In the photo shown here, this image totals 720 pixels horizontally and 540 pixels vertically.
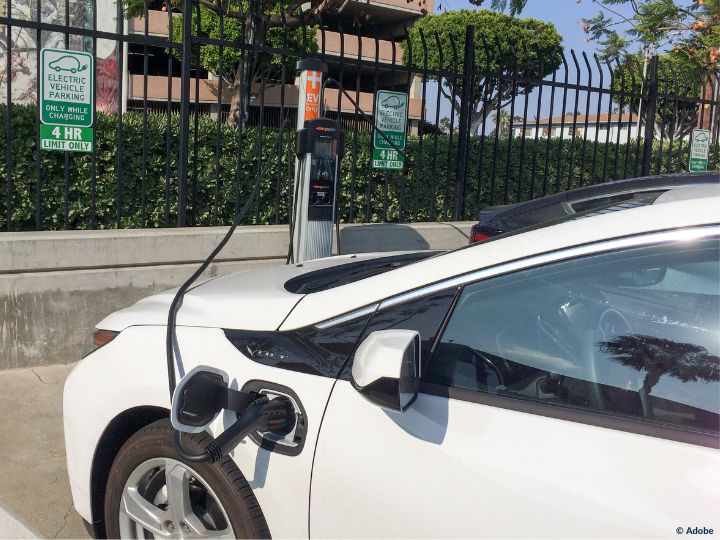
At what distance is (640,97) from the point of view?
822cm

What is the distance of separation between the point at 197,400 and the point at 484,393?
851mm

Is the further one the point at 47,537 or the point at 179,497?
the point at 47,537

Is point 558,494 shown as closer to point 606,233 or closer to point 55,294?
point 606,233

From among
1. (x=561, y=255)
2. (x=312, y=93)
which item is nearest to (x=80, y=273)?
(x=312, y=93)

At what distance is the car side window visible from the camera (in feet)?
6.04

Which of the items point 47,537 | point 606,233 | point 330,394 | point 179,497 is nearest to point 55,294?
point 47,537

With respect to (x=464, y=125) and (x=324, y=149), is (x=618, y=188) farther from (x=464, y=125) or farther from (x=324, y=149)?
(x=464, y=125)

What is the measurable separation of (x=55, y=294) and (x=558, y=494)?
170 inches

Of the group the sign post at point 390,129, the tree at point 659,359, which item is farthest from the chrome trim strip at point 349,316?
the sign post at point 390,129

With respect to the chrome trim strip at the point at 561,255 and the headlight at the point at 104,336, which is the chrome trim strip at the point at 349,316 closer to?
the chrome trim strip at the point at 561,255

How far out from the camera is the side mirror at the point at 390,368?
193 centimetres

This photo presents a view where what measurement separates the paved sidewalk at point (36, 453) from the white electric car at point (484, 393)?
1.13 m

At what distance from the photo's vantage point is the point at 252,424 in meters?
2.17

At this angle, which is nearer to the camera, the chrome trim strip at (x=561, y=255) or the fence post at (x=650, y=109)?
the chrome trim strip at (x=561, y=255)
